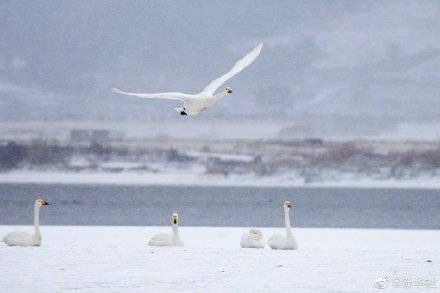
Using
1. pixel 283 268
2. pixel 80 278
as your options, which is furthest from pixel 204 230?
pixel 80 278

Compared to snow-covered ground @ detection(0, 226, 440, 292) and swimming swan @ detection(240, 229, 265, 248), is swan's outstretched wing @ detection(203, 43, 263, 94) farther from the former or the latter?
swimming swan @ detection(240, 229, 265, 248)

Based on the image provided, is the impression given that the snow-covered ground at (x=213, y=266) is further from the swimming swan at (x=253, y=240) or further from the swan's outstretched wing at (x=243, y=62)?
the swan's outstretched wing at (x=243, y=62)

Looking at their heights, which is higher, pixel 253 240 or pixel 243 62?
pixel 243 62

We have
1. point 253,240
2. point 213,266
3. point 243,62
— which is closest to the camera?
point 213,266

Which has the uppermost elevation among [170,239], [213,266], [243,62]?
[243,62]

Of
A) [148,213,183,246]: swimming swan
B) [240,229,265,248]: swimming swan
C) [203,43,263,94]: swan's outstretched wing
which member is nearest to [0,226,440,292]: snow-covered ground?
[148,213,183,246]: swimming swan

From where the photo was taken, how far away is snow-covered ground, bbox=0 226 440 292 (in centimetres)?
1489

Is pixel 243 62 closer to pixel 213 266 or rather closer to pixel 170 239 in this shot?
pixel 213 266

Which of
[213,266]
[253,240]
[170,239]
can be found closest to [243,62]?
[213,266]

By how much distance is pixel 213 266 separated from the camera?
56.5 feet

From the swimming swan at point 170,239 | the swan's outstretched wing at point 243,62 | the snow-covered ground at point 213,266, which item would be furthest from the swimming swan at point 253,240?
the swan's outstretched wing at point 243,62

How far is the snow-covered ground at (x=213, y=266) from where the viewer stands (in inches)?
586

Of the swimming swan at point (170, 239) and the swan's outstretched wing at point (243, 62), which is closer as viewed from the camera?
the swan's outstretched wing at point (243, 62)

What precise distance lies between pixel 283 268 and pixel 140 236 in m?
7.91
